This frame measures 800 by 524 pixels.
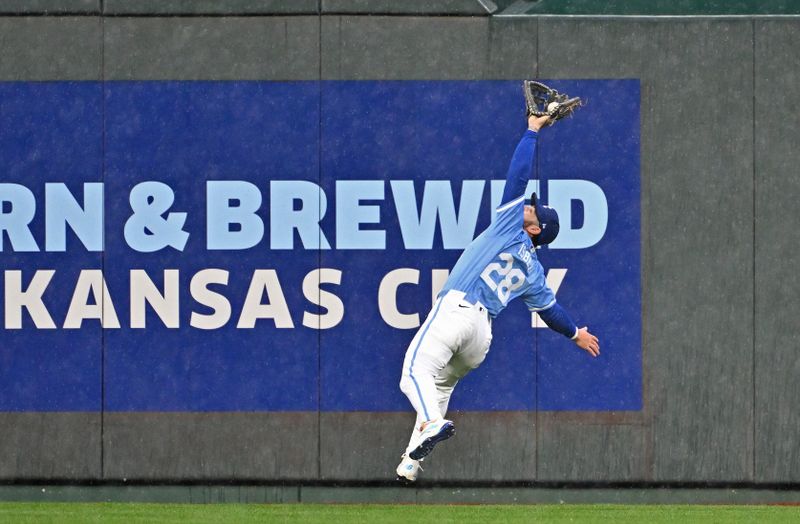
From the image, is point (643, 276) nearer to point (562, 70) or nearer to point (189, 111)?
point (562, 70)

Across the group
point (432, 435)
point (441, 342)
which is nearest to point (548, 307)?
point (441, 342)

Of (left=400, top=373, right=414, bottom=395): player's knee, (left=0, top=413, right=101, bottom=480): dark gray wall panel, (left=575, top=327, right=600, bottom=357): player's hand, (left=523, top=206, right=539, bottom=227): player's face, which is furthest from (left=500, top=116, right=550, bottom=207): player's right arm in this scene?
(left=0, top=413, right=101, bottom=480): dark gray wall panel

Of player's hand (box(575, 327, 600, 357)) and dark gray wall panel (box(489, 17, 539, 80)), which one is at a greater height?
dark gray wall panel (box(489, 17, 539, 80))

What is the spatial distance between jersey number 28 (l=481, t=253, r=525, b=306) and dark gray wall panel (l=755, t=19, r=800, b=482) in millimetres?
2732

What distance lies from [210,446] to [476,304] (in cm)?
306

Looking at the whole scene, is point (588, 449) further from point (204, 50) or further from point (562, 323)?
point (204, 50)

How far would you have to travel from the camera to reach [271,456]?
11.4 metres

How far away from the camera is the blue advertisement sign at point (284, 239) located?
11.2 metres

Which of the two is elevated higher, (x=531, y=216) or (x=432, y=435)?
(x=531, y=216)

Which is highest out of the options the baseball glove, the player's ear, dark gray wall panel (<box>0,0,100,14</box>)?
dark gray wall panel (<box>0,0,100,14</box>)

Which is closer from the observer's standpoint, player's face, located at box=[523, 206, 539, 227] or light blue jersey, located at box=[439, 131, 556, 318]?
light blue jersey, located at box=[439, 131, 556, 318]

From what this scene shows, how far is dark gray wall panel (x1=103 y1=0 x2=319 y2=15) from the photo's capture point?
443 inches

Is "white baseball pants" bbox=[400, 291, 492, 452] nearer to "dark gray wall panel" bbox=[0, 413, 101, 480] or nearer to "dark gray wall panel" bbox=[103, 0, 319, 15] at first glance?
"dark gray wall panel" bbox=[103, 0, 319, 15]

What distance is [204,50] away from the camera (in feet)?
37.0
